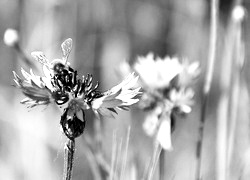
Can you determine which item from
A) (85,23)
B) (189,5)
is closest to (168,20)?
(85,23)

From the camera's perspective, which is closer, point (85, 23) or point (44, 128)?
point (44, 128)

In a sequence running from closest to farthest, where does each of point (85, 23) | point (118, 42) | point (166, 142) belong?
1. point (166, 142)
2. point (118, 42)
3. point (85, 23)

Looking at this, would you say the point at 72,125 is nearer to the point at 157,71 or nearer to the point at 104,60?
the point at 157,71

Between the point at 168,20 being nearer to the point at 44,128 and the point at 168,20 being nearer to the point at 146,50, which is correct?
the point at 146,50

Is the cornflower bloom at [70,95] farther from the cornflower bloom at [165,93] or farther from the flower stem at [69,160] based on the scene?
the cornflower bloom at [165,93]

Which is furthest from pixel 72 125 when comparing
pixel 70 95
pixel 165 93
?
pixel 165 93

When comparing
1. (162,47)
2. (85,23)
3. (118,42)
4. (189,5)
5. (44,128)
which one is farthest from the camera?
(162,47)

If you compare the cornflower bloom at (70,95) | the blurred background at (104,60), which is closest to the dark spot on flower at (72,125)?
the cornflower bloom at (70,95)
